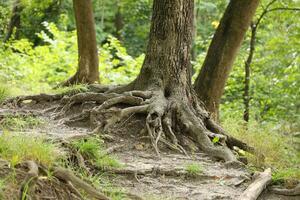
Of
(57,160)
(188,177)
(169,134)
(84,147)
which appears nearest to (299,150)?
(169,134)

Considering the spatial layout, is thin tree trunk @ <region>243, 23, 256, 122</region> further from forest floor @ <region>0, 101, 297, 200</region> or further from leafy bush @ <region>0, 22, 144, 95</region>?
forest floor @ <region>0, 101, 297, 200</region>

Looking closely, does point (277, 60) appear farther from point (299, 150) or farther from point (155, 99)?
point (155, 99)

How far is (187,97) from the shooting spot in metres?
6.96

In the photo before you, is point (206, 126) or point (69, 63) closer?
point (206, 126)

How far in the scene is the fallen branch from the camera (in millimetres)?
4848

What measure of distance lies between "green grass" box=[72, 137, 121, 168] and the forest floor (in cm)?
7

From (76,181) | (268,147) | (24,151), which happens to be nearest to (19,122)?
(24,151)

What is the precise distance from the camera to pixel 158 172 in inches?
205

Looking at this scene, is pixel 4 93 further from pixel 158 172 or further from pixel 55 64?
pixel 55 64

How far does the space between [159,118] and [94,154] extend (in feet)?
5.34

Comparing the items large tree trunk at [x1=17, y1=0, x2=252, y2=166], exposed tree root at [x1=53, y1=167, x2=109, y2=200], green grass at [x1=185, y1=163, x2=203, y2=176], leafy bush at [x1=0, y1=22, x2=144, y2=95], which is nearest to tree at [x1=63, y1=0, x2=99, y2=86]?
large tree trunk at [x1=17, y1=0, x2=252, y2=166]

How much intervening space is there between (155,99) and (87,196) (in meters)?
2.92

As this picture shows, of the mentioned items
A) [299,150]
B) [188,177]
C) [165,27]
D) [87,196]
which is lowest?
[299,150]

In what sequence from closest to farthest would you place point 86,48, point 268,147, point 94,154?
point 94,154
point 268,147
point 86,48
